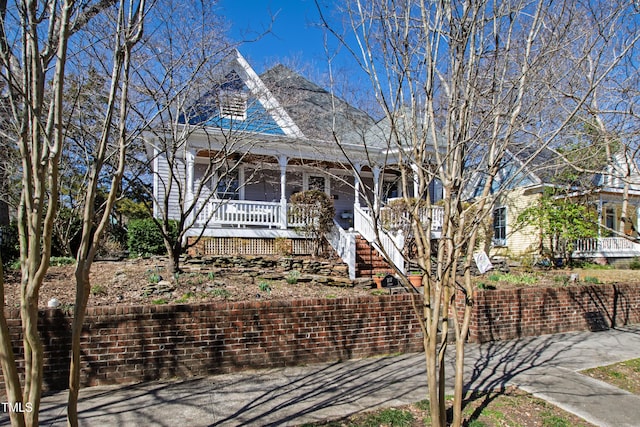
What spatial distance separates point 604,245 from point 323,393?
1666 cm

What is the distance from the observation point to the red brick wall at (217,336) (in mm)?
4590

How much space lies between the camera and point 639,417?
3.99 meters

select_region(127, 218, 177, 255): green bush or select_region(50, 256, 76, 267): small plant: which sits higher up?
select_region(127, 218, 177, 255): green bush

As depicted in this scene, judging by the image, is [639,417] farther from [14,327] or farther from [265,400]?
[14,327]

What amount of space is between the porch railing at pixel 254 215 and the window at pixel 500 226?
9521mm

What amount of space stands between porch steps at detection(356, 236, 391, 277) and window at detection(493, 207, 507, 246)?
8256 millimetres

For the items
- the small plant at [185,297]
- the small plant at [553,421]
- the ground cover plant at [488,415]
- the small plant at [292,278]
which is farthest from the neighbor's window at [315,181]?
the small plant at [553,421]

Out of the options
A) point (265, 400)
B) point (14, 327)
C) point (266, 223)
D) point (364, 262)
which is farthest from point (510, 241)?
point (14, 327)

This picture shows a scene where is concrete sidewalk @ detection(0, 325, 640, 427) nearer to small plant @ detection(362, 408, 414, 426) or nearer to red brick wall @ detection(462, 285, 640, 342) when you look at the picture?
small plant @ detection(362, 408, 414, 426)

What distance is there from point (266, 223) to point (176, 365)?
732cm

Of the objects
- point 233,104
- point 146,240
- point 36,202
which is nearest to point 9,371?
point 36,202

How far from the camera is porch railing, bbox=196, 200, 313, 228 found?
453 inches

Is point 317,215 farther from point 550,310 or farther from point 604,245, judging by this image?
point 604,245

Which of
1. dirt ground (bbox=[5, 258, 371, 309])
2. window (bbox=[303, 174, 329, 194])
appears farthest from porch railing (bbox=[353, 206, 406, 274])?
window (bbox=[303, 174, 329, 194])
